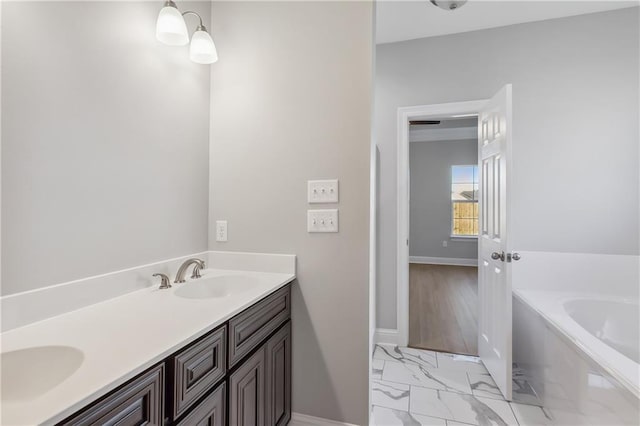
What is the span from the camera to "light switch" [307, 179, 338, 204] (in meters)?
1.60

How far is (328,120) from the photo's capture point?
1621 millimetres

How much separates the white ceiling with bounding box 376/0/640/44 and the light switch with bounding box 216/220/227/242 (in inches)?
81.2

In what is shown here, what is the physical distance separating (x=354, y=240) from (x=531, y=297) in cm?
152

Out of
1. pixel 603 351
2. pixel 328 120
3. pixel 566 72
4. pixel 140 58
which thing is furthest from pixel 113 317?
pixel 566 72

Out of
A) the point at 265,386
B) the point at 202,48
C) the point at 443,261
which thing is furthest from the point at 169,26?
the point at 443,261

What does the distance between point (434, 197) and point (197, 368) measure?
21.0 feet

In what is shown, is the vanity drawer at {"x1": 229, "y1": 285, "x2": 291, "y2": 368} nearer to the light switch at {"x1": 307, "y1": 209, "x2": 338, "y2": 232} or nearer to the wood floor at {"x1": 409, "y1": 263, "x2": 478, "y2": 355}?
the light switch at {"x1": 307, "y1": 209, "x2": 338, "y2": 232}

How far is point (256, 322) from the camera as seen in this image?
129 cm

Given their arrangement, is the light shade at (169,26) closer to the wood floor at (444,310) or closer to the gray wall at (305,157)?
the gray wall at (305,157)

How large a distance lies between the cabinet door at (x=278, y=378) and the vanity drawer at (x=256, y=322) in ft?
0.24

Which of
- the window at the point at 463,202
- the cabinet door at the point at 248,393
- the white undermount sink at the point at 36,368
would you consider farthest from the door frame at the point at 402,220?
the window at the point at 463,202

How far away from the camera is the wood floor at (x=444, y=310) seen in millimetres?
2778

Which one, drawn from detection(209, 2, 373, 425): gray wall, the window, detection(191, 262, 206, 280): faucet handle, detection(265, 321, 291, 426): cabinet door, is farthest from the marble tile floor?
the window

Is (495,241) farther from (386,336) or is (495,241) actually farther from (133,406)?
(133,406)
